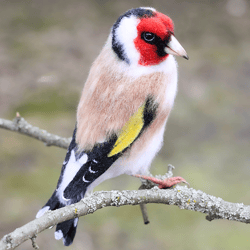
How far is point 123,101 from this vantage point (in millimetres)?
917

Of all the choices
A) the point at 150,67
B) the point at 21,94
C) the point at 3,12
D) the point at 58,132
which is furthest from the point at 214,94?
the point at 150,67

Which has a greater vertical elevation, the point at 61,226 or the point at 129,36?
the point at 129,36

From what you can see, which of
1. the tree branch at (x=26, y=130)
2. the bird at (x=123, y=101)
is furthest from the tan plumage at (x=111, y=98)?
the tree branch at (x=26, y=130)

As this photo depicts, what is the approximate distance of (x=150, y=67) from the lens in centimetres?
95

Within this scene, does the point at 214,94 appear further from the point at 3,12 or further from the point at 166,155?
the point at 3,12

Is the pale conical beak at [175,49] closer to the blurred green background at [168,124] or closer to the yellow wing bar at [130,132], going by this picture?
the yellow wing bar at [130,132]

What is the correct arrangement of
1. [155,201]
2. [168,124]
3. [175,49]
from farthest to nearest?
1. [168,124]
2. [155,201]
3. [175,49]

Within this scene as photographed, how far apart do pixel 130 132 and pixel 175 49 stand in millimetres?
252

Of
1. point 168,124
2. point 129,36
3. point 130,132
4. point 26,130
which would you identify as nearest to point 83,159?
point 130,132

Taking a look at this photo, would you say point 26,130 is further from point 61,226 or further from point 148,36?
point 148,36

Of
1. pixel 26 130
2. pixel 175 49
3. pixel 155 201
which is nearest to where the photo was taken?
pixel 175 49

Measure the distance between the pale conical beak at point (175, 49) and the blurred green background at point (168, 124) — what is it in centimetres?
70

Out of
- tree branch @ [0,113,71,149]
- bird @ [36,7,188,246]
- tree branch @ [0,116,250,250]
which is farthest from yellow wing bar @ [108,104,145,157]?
tree branch @ [0,113,71,149]

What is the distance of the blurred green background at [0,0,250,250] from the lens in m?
2.21
